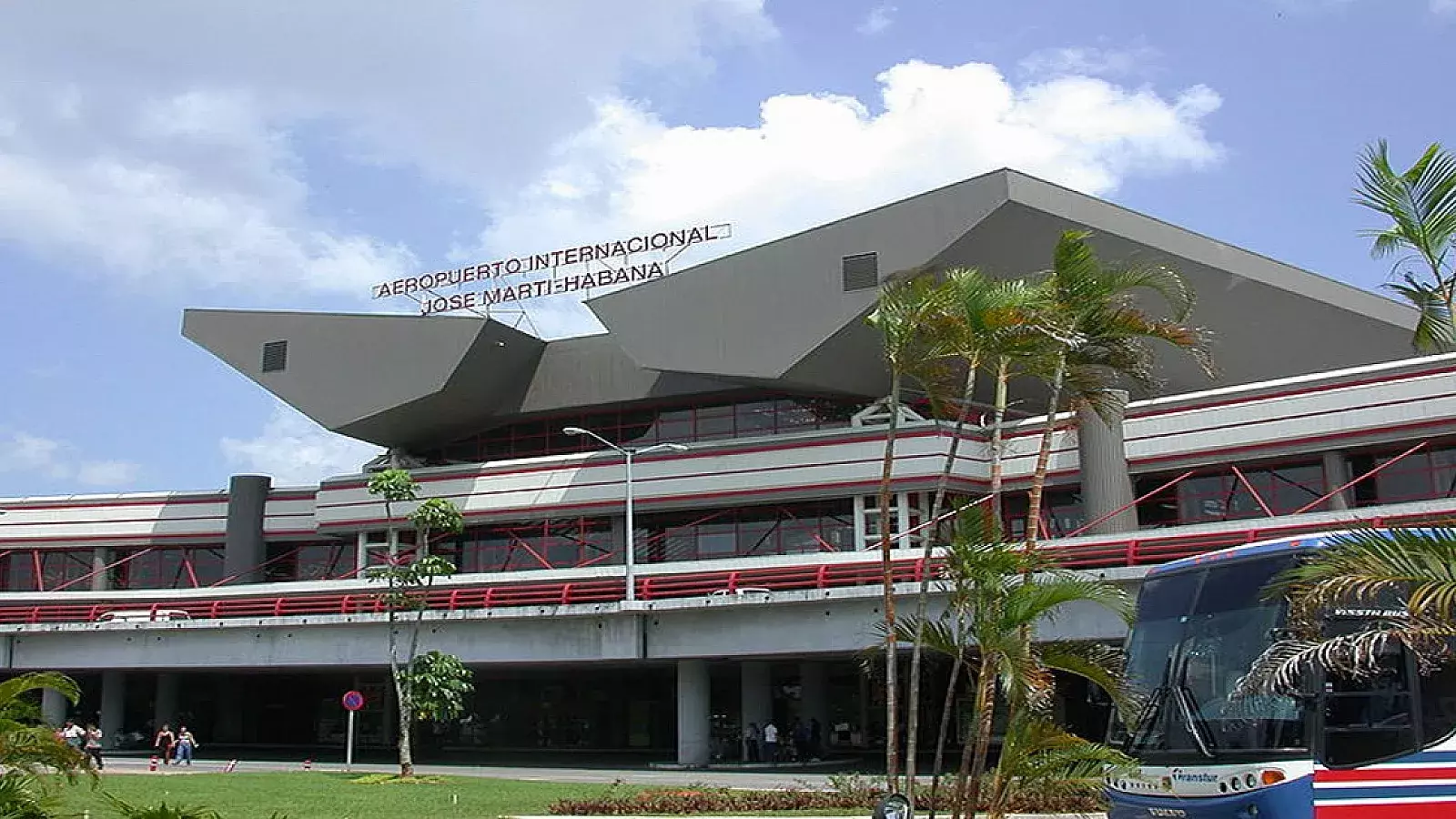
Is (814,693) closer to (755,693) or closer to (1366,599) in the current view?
Answer: (755,693)

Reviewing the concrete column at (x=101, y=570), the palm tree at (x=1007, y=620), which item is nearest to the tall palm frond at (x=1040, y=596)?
the palm tree at (x=1007, y=620)

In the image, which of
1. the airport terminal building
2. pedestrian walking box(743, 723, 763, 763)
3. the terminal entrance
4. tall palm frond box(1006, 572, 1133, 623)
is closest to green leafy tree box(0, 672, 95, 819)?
tall palm frond box(1006, 572, 1133, 623)

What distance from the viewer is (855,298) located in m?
43.2

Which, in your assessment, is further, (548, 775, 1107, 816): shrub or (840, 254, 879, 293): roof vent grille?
(840, 254, 879, 293): roof vent grille

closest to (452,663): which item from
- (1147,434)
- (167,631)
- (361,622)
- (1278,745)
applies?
(361,622)

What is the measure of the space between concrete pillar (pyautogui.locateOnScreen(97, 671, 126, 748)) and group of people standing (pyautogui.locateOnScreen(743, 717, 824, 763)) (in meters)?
25.7

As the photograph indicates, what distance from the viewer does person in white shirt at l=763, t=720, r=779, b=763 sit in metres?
41.1

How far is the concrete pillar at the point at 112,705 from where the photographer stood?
52469mm

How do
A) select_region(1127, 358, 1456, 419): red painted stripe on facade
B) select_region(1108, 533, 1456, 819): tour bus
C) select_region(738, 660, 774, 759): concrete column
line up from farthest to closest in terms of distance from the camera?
1. select_region(738, 660, 774, 759): concrete column
2. select_region(1127, 358, 1456, 419): red painted stripe on facade
3. select_region(1108, 533, 1456, 819): tour bus

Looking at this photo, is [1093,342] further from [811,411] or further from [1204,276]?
[811,411]

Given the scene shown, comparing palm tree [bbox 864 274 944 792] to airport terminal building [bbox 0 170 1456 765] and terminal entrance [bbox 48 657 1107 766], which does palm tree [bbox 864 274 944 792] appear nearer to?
airport terminal building [bbox 0 170 1456 765]

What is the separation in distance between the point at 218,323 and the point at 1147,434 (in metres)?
35.3

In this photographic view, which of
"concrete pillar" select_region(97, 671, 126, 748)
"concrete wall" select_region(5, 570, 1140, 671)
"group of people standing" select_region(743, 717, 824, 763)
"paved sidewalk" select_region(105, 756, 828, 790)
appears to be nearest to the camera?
"paved sidewalk" select_region(105, 756, 828, 790)

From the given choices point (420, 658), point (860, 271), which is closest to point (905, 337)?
point (420, 658)
